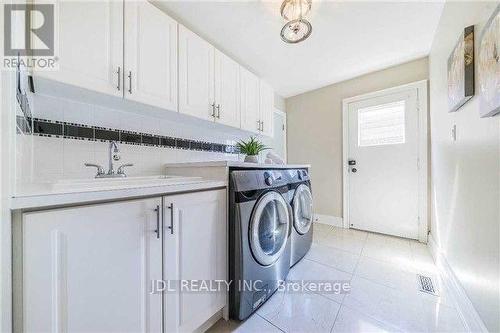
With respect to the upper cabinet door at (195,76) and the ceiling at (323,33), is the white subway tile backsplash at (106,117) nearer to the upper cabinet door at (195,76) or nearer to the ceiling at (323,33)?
the upper cabinet door at (195,76)

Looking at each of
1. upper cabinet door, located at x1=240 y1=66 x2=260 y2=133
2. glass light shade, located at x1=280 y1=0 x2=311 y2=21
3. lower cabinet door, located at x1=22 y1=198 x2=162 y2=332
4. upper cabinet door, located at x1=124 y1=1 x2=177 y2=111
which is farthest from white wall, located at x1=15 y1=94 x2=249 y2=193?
glass light shade, located at x1=280 y1=0 x2=311 y2=21

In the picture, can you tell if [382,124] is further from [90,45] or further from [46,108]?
[46,108]

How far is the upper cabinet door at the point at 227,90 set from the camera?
1.87 metres

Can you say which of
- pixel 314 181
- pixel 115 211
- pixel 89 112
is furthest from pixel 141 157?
pixel 314 181

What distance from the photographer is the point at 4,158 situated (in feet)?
1.72

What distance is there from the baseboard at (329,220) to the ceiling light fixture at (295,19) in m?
2.66

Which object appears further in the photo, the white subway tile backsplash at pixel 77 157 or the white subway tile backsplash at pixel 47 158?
the white subway tile backsplash at pixel 77 157

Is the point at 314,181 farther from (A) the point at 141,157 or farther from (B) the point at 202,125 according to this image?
(A) the point at 141,157

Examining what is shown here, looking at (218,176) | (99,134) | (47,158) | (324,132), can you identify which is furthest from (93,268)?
(324,132)

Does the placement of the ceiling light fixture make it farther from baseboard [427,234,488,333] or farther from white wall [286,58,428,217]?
baseboard [427,234,488,333]

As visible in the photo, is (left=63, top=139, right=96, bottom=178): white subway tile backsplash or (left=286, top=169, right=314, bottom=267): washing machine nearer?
(left=63, top=139, right=96, bottom=178): white subway tile backsplash

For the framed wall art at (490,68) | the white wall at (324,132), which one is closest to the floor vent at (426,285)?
the framed wall art at (490,68)

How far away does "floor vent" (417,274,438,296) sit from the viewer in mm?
1510

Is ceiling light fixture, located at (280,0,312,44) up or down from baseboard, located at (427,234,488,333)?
up
